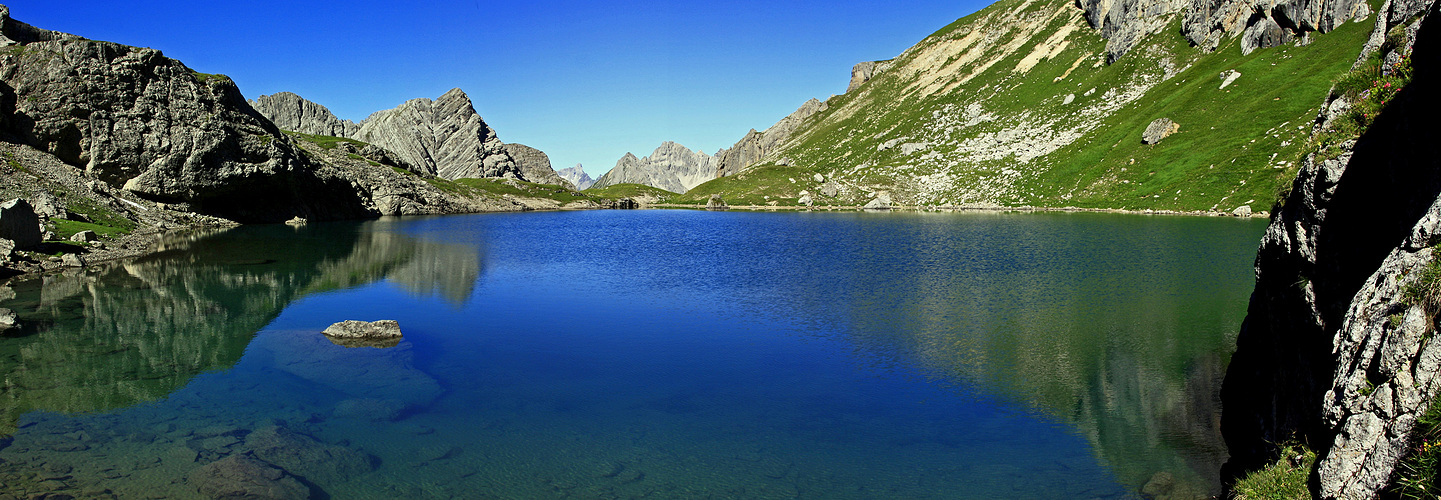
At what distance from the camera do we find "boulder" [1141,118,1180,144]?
117812 mm

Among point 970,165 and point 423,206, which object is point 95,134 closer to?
point 423,206

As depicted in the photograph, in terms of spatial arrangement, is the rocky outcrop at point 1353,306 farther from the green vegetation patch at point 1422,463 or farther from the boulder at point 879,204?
the boulder at point 879,204

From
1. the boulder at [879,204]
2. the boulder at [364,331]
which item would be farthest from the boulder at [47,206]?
the boulder at [879,204]

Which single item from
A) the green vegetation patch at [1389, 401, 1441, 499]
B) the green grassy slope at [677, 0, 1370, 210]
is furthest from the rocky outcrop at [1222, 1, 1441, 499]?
the green grassy slope at [677, 0, 1370, 210]

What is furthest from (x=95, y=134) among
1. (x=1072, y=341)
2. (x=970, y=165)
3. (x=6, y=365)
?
(x=970, y=165)

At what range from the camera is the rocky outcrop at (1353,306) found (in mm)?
8586

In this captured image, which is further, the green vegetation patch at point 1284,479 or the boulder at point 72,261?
the boulder at point 72,261

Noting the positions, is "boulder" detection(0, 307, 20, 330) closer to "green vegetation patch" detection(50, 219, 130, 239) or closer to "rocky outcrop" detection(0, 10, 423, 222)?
"green vegetation patch" detection(50, 219, 130, 239)

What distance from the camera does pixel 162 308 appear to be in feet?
107

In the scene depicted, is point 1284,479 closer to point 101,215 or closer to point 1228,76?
point 101,215

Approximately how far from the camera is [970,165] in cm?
15800

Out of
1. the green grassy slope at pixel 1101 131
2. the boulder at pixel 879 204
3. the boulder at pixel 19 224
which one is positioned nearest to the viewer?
the boulder at pixel 19 224

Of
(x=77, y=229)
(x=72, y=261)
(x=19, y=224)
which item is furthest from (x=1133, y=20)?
(x=19, y=224)

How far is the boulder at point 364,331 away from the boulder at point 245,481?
1245 centimetres
